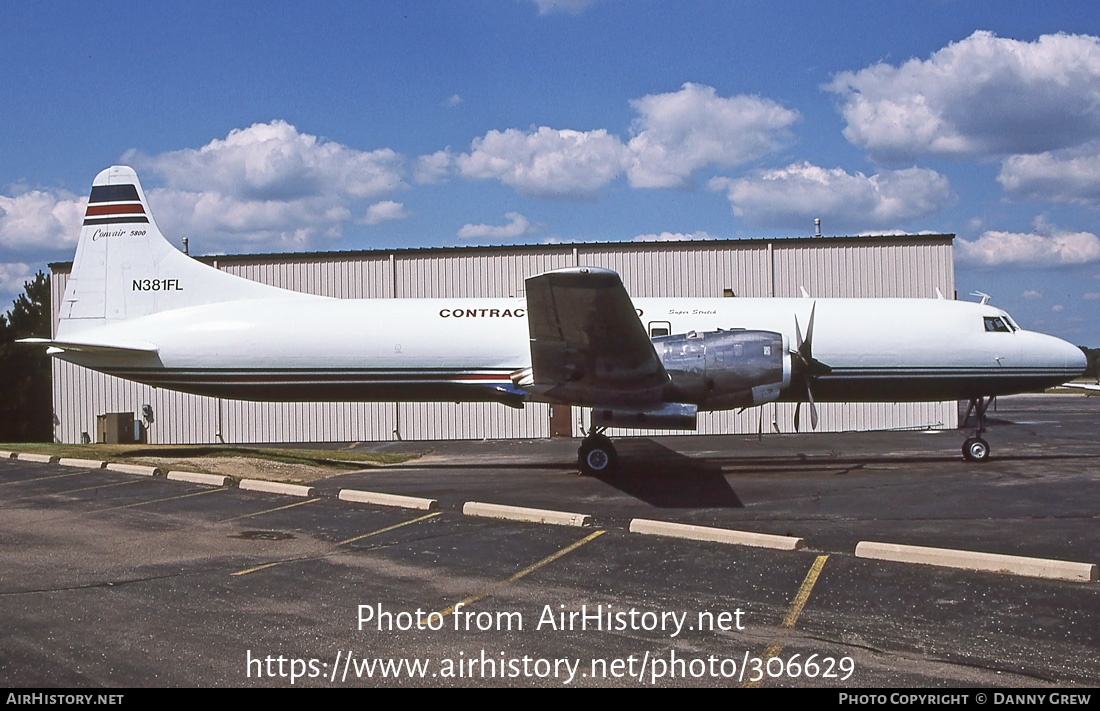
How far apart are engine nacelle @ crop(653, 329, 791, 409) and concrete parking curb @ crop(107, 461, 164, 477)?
10401mm

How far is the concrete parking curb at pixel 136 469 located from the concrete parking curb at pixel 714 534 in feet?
34.2

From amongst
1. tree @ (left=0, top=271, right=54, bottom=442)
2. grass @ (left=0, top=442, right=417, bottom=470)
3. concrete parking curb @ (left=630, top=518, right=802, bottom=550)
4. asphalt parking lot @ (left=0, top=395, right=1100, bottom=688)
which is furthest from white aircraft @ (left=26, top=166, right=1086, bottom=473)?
tree @ (left=0, top=271, right=54, bottom=442)

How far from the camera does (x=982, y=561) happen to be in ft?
27.4

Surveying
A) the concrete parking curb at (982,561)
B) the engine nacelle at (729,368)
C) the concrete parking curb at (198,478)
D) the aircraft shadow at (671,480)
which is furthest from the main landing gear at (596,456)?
the concrete parking curb at (982,561)

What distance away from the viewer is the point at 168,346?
17.8 m

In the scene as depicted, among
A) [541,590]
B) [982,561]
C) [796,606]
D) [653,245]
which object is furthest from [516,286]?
[796,606]

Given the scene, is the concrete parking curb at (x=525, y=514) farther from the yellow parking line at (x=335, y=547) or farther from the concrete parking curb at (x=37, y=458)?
the concrete parking curb at (x=37, y=458)

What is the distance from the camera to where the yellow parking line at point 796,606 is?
232 inches

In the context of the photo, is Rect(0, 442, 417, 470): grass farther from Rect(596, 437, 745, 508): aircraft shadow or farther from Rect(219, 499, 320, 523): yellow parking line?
Rect(596, 437, 745, 508): aircraft shadow

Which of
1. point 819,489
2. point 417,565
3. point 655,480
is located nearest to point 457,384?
point 655,480

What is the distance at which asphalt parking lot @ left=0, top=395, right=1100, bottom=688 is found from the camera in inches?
228

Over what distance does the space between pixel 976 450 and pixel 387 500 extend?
521 inches

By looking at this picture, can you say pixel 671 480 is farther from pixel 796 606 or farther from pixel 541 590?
pixel 796 606
